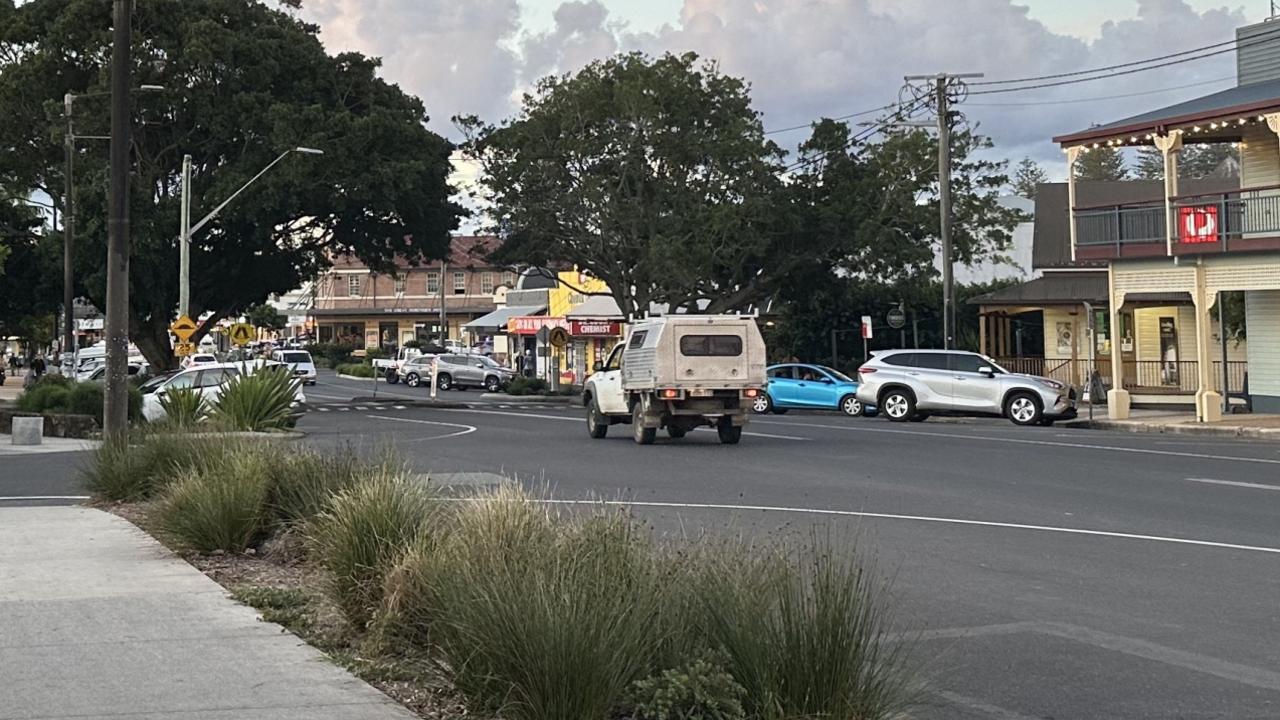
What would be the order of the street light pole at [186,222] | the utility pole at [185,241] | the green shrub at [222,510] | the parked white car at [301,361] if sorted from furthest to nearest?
the parked white car at [301,361] < the utility pole at [185,241] < the street light pole at [186,222] < the green shrub at [222,510]

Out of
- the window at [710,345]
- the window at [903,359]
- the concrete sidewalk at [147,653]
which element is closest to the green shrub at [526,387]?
the window at [903,359]

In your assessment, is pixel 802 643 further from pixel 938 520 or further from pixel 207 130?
pixel 207 130

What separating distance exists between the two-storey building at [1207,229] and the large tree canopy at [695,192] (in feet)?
49.4

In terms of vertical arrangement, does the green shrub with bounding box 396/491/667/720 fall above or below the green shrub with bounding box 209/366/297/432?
below

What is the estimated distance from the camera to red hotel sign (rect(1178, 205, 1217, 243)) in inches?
1254

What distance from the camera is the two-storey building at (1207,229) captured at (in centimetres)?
3138

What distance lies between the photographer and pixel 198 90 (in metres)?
45.8

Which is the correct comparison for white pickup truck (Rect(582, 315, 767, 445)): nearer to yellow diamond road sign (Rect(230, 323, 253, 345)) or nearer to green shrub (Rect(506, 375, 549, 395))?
yellow diamond road sign (Rect(230, 323, 253, 345))

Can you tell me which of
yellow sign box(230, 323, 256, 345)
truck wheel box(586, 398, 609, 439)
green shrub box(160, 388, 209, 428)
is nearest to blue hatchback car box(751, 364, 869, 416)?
truck wheel box(586, 398, 609, 439)

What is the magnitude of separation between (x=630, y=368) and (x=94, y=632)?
18832 millimetres

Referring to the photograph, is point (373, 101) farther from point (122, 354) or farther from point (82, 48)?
point (122, 354)

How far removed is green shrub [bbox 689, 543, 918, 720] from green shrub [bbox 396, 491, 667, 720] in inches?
13.2

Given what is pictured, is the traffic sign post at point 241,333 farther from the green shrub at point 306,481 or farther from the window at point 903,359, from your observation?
the green shrub at point 306,481

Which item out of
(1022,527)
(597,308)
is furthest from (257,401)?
(597,308)
